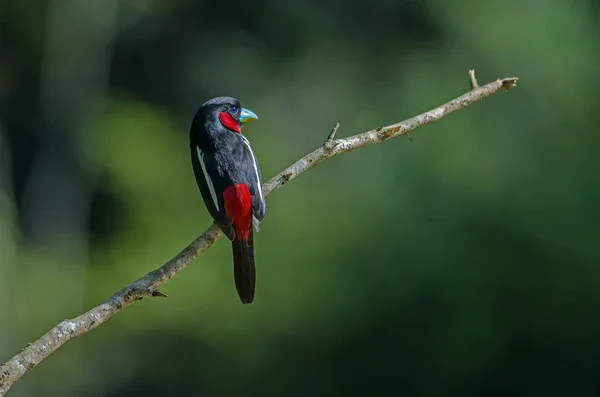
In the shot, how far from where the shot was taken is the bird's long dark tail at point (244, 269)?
4324 mm

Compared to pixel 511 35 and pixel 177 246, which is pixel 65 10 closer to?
pixel 177 246

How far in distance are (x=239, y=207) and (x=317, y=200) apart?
24.2ft

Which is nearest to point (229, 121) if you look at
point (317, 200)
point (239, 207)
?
point (239, 207)

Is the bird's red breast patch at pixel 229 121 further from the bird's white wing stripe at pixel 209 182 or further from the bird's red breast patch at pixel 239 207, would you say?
the bird's red breast patch at pixel 239 207

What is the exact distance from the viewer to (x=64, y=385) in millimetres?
12250

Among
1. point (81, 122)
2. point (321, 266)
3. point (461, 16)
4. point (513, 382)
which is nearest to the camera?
point (513, 382)

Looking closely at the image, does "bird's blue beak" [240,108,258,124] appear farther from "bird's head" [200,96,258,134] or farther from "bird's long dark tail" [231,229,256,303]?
"bird's long dark tail" [231,229,256,303]

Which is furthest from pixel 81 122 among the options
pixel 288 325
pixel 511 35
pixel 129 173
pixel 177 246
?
pixel 511 35

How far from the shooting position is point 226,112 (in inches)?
199

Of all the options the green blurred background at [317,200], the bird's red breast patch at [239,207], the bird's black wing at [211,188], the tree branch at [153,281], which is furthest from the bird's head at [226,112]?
the green blurred background at [317,200]

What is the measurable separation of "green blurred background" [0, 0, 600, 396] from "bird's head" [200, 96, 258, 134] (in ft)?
18.4

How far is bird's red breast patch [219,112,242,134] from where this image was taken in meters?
4.99

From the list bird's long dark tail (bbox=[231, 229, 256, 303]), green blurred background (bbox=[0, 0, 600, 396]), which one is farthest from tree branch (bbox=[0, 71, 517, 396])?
green blurred background (bbox=[0, 0, 600, 396])

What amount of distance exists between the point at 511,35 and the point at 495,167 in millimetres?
1738
